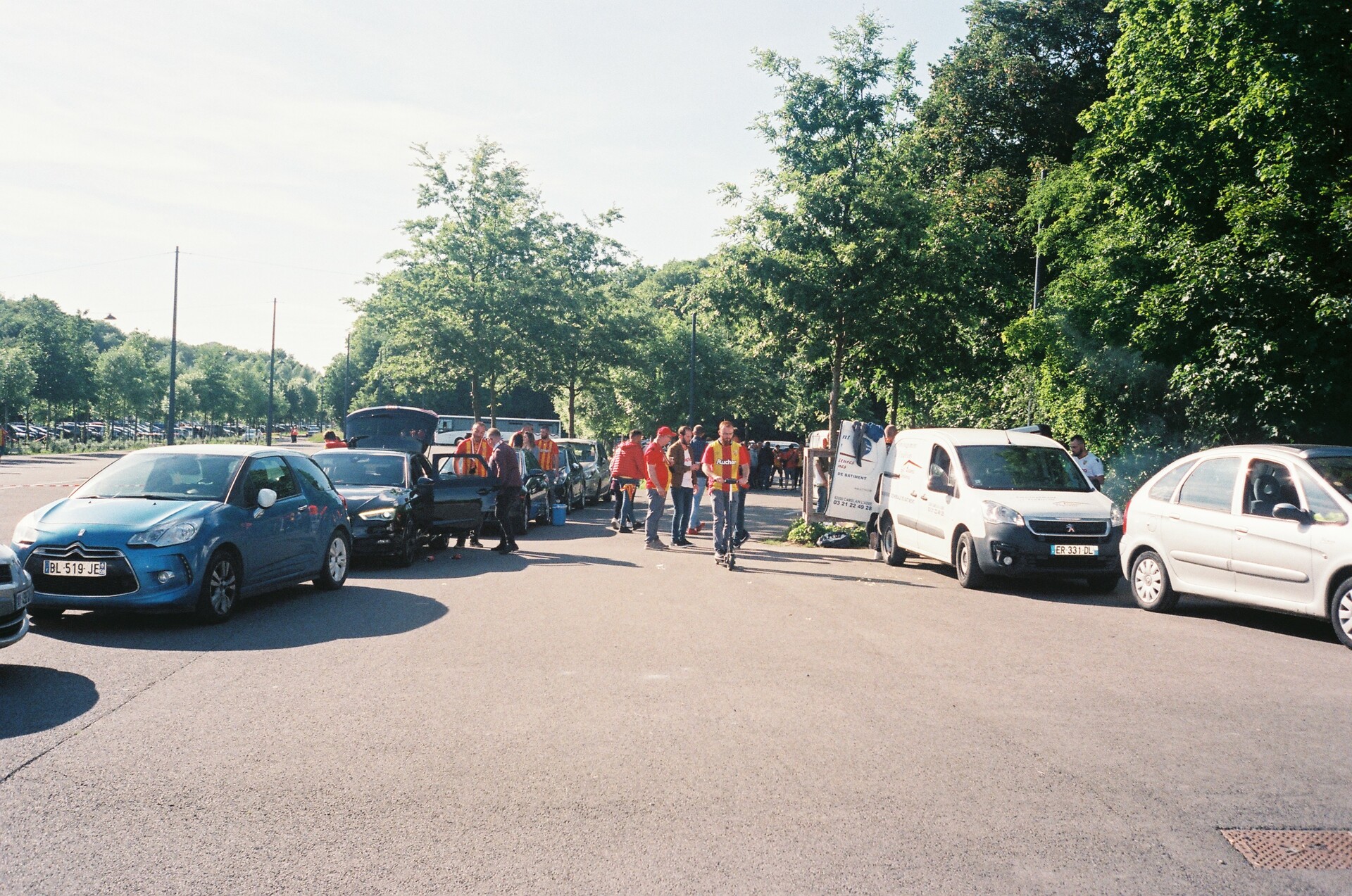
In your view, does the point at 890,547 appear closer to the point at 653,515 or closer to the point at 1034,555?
the point at 1034,555

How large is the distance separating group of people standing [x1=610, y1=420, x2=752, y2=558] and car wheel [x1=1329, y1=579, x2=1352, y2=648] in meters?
6.96

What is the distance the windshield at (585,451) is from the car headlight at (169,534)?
19.8m

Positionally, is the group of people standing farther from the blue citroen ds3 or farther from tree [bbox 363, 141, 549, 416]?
tree [bbox 363, 141, 549, 416]

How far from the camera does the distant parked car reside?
29.2m

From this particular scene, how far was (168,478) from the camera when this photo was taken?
1016 cm

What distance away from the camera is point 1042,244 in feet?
98.4

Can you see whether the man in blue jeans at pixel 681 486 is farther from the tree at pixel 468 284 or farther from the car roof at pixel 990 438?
the tree at pixel 468 284

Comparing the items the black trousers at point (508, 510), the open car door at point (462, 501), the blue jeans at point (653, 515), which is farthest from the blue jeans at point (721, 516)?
the open car door at point (462, 501)

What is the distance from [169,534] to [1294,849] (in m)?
8.17

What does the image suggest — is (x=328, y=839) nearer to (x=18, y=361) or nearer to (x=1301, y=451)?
(x=1301, y=451)

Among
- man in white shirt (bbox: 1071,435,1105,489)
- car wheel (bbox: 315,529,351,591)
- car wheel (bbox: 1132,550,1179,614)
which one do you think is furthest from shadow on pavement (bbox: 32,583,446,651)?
man in white shirt (bbox: 1071,435,1105,489)

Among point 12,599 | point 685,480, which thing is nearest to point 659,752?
point 12,599

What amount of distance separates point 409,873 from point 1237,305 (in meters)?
15.9

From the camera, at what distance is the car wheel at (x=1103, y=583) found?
12711 millimetres
